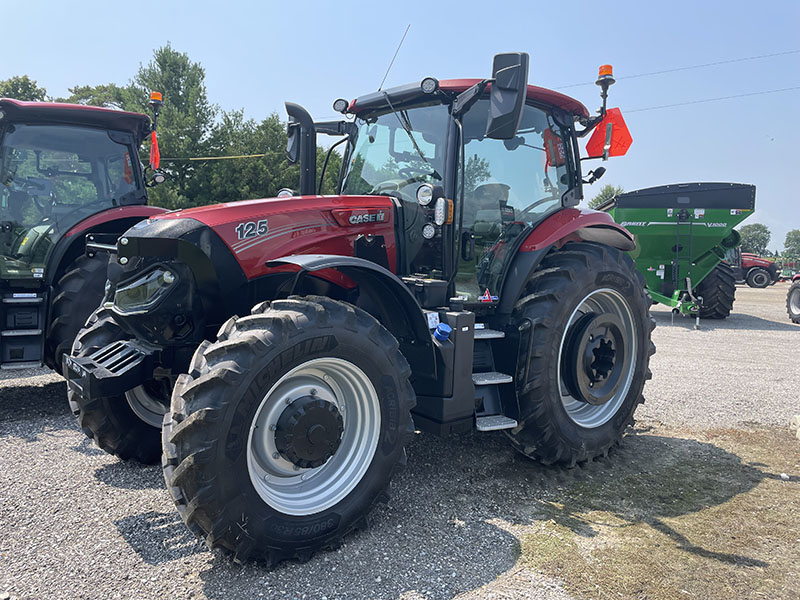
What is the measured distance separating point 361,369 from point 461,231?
138cm

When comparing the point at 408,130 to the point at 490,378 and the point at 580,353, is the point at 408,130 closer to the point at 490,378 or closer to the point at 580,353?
the point at 490,378

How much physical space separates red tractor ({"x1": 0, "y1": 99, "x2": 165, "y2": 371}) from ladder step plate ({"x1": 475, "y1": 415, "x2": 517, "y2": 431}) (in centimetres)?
362

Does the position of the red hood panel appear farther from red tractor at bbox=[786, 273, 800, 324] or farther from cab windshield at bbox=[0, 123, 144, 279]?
red tractor at bbox=[786, 273, 800, 324]

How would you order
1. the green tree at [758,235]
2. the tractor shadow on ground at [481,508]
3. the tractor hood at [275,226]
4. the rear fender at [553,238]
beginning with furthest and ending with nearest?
the green tree at [758,235], the rear fender at [553,238], the tractor hood at [275,226], the tractor shadow on ground at [481,508]

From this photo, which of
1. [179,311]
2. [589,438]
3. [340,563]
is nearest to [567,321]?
[589,438]

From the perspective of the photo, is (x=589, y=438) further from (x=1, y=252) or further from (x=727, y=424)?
(x=1, y=252)

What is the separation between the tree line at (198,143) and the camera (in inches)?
908

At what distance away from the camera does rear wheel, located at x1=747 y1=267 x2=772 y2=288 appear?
26094 millimetres

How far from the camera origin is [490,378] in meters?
3.58

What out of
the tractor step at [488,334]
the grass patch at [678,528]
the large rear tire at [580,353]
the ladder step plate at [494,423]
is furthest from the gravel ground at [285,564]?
the tractor step at [488,334]

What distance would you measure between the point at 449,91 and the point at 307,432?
230 centimetres

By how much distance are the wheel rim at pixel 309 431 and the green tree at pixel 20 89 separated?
1321 inches

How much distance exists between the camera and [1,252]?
551 cm

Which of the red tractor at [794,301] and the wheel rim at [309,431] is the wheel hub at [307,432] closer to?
the wheel rim at [309,431]
